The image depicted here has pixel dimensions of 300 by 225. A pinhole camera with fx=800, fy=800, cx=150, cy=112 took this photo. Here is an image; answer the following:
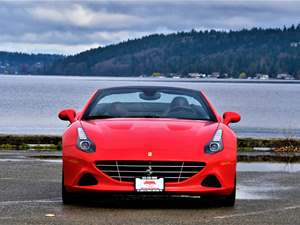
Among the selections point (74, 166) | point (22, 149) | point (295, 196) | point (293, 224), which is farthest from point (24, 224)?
point (22, 149)

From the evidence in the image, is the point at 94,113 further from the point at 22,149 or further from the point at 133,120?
the point at 22,149

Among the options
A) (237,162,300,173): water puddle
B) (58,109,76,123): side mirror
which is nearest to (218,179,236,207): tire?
(58,109,76,123): side mirror

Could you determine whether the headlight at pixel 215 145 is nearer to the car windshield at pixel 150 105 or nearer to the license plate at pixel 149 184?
the license plate at pixel 149 184

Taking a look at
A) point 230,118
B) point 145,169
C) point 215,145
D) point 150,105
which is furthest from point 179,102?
point 145,169

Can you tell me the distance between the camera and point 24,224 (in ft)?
23.2

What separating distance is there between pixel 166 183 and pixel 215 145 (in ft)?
2.28

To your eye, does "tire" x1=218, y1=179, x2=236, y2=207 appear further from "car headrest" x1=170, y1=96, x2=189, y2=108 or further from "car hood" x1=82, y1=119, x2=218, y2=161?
"car headrest" x1=170, y1=96, x2=189, y2=108

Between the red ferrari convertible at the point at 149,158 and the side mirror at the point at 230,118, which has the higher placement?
the side mirror at the point at 230,118

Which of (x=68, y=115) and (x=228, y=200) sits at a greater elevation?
(x=68, y=115)

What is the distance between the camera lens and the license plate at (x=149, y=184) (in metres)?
7.84

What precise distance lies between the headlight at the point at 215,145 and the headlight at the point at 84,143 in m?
1.16

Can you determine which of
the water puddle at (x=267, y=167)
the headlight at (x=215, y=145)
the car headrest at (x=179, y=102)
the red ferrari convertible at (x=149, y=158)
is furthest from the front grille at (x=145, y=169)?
the water puddle at (x=267, y=167)

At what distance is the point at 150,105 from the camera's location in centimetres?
958

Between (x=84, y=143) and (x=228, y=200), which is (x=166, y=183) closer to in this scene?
(x=228, y=200)
